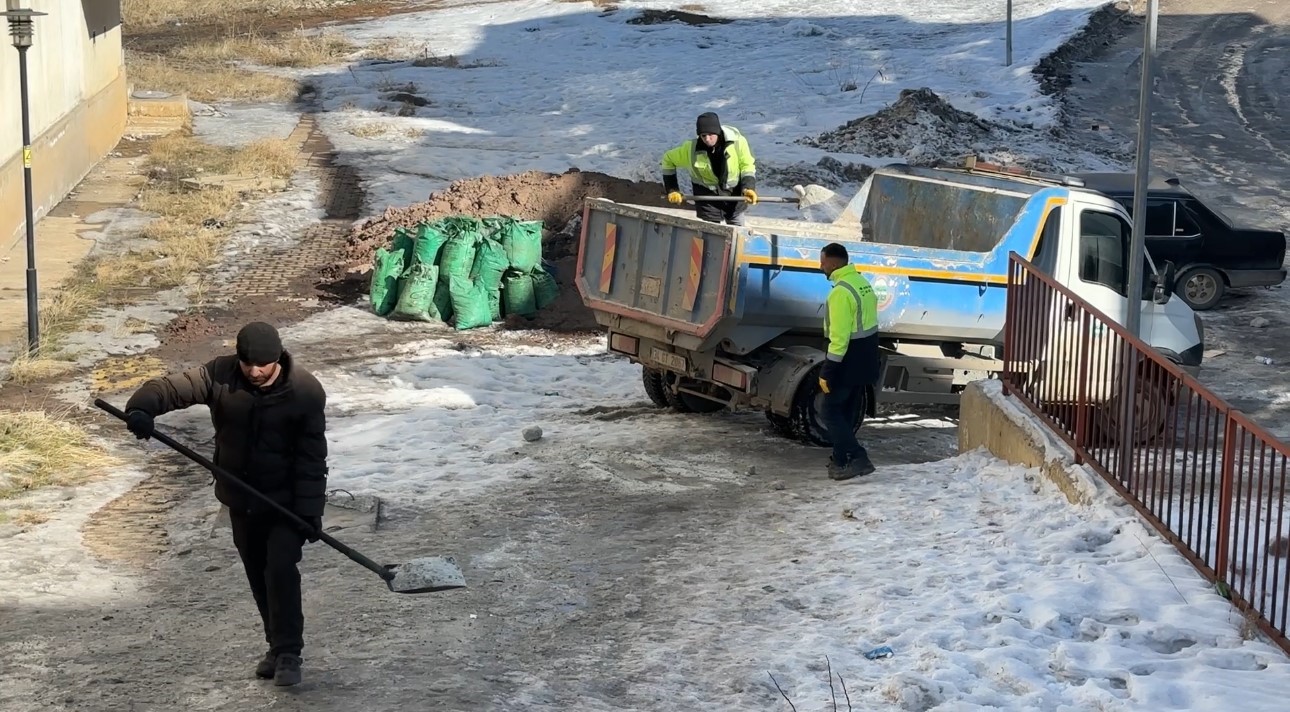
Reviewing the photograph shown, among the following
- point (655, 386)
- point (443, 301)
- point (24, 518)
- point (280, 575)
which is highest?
point (280, 575)

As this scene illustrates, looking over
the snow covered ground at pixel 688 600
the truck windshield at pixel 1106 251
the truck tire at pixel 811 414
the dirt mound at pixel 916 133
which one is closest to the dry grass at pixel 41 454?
the snow covered ground at pixel 688 600

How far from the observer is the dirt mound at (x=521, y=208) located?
17.9 meters

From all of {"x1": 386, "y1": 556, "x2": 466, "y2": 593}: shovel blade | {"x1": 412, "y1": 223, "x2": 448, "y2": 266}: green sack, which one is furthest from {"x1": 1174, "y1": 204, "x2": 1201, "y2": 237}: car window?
{"x1": 386, "y1": 556, "x2": 466, "y2": 593}: shovel blade

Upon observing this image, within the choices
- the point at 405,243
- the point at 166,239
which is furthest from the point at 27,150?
the point at 166,239

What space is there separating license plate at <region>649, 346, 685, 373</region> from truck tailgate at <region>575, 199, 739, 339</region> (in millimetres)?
288

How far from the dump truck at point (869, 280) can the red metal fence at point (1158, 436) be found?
280 mm

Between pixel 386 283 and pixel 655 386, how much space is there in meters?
4.56

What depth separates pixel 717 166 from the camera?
1296cm

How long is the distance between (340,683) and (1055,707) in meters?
3.14

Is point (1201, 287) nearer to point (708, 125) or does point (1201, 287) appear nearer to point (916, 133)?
point (708, 125)

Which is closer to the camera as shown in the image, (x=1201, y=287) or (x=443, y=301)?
(x=443, y=301)

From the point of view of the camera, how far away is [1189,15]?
39500mm

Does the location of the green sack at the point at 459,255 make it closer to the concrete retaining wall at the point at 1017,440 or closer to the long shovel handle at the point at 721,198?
the long shovel handle at the point at 721,198

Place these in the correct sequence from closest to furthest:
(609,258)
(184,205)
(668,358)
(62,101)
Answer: (668,358), (609,258), (184,205), (62,101)
